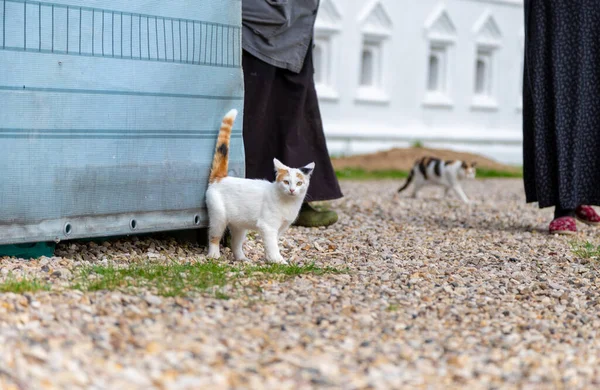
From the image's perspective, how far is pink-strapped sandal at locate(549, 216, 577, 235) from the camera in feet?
20.9

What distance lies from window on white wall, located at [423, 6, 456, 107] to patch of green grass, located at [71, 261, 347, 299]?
40.7 ft

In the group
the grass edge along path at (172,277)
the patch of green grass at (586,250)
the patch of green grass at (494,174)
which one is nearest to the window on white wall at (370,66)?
the patch of green grass at (494,174)

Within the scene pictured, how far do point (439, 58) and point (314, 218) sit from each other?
1131 cm

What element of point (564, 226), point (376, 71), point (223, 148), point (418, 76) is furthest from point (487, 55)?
point (223, 148)

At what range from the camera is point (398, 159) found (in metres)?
14.3

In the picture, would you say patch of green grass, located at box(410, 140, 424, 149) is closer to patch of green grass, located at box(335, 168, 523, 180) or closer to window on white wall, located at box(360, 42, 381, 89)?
window on white wall, located at box(360, 42, 381, 89)

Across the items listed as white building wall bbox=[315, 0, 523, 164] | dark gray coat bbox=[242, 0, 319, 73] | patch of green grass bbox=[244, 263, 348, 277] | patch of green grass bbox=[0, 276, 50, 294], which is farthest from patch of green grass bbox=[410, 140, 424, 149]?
patch of green grass bbox=[0, 276, 50, 294]

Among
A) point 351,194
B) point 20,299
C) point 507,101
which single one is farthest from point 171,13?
point 507,101

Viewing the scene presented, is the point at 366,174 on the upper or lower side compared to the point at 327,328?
upper

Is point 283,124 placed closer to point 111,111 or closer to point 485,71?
point 111,111

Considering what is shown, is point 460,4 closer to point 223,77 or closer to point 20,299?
point 223,77

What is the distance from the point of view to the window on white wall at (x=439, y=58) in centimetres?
1648

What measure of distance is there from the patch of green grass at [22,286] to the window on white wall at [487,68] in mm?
14383

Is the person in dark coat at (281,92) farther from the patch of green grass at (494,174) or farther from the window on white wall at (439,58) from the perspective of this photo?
the window on white wall at (439,58)
